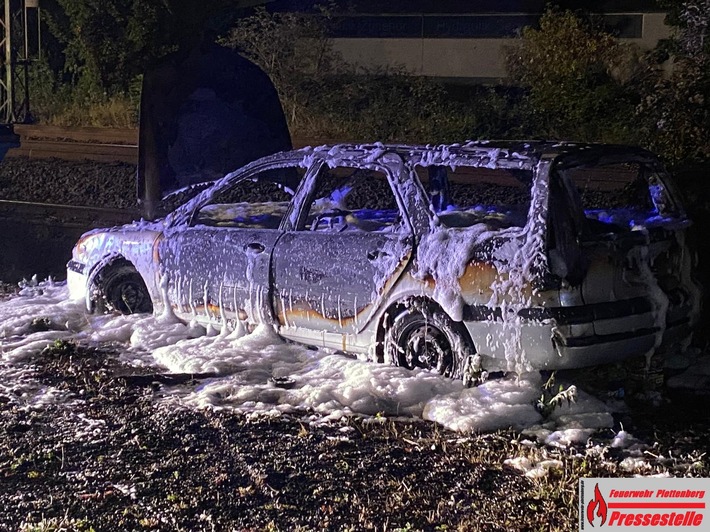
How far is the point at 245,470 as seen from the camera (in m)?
5.09

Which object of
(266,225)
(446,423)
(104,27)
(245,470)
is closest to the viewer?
(245,470)

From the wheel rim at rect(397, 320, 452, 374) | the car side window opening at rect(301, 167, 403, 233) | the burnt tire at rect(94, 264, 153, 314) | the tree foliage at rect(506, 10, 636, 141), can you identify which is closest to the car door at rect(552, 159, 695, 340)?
the wheel rim at rect(397, 320, 452, 374)

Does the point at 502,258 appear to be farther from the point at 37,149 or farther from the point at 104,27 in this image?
the point at 104,27

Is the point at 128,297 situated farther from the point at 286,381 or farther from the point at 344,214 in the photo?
the point at 286,381

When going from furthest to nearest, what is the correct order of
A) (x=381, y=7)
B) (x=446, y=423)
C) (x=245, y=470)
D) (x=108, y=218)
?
(x=381, y=7), (x=108, y=218), (x=446, y=423), (x=245, y=470)

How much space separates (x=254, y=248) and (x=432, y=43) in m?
21.6

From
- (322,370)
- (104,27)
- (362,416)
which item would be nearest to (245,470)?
(362,416)

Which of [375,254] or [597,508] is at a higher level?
[375,254]

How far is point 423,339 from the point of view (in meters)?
6.31

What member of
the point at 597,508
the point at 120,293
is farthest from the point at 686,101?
the point at 597,508

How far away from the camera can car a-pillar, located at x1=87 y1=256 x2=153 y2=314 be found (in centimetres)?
818

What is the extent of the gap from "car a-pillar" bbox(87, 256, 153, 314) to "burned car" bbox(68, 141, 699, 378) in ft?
0.05

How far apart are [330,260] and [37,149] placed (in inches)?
530

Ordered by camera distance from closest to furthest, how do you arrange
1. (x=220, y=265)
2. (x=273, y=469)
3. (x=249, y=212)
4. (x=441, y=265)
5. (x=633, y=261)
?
1. (x=273, y=469)
2. (x=633, y=261)
3. (x=441, y=265)
4. (x=220, y=265)
5. (x=249, y=212)
